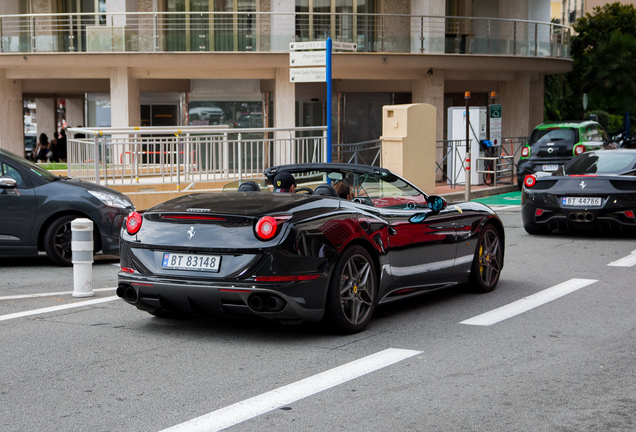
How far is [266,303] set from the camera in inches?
253

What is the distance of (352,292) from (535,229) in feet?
26.5

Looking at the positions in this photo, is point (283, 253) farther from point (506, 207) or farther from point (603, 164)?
point (506, 207)

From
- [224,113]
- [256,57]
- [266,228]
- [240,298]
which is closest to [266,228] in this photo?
[266,228]

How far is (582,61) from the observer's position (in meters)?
49.2

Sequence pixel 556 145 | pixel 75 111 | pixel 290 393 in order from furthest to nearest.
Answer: pixel 75 111, pixel 556 145, pixel 290 393

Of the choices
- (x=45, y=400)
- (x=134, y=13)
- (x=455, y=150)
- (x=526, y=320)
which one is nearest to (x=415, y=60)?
(x=455, y=150)

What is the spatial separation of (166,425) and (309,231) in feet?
7.36

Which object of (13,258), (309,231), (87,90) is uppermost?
(87,90)

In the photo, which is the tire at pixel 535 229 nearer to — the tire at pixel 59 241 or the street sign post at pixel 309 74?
the street sign post at pixel 309 74

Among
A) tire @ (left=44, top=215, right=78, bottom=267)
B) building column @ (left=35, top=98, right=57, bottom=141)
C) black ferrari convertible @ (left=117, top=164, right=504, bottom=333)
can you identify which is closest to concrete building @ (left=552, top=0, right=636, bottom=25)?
building column @ (left=35, top=98, right=57, bottom=141)

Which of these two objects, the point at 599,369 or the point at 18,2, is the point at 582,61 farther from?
the point at 599,369

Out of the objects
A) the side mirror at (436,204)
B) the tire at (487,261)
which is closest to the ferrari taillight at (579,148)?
the tire at (487,261)

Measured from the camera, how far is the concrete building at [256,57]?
3092cm

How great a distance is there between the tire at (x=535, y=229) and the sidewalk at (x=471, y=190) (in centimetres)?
725
